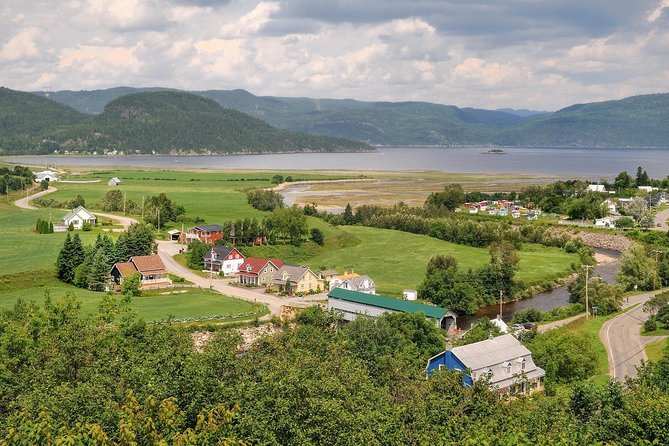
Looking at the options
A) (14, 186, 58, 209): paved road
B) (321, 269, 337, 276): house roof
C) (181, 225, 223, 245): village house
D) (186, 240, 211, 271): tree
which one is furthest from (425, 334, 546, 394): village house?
(14, 186, 58, 209): paved road

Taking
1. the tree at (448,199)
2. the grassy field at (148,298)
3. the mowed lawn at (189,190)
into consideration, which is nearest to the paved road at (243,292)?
the grassy field at (148,298)

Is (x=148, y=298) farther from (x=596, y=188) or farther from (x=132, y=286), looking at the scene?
(x=596, y=188)

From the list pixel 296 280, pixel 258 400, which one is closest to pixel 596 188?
pixel 296 280

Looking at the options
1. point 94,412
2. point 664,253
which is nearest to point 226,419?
point 94,412

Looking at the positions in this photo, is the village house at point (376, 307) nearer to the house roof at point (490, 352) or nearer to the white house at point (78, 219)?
A: the house roof at point (490, 352)

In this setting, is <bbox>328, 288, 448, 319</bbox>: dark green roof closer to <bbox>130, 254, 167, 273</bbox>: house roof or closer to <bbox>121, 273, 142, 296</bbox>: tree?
<bbox>121, 273, 142, 296</bbox>: tree

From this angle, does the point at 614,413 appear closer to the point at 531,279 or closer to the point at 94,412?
the point at 94,412
